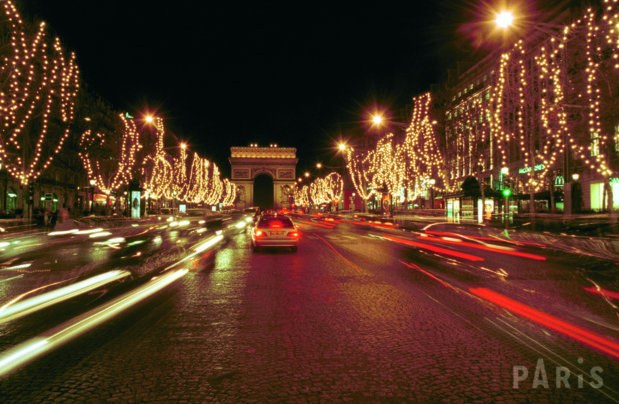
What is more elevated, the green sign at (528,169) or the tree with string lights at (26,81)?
the tree with string lights at (26,81)

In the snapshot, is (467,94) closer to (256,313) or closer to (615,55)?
(615,55)

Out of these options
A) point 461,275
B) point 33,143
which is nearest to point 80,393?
point 461,275

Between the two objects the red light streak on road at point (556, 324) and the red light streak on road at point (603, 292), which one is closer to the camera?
the red light streak on road at point (556, 324)

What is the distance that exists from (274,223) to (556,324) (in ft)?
38.4

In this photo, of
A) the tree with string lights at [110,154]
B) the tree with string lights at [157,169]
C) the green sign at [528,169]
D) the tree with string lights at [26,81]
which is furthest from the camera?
the tree with string lights at [157,169]

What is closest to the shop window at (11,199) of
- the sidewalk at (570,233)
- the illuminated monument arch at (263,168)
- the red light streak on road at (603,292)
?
the sidewalk at (570,233)

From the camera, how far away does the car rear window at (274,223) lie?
16.3 metres

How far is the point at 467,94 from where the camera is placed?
53.0 metres

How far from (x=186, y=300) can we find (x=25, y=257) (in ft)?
32.8

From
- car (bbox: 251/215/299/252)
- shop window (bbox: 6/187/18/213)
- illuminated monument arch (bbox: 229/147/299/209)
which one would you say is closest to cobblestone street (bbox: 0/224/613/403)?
car (bbox: 251/215/299/252)

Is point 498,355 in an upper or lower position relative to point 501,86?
lower

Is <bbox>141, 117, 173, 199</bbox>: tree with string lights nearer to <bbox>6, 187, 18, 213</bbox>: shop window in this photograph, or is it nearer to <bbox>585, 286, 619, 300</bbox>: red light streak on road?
<bbox>6, 187, 18, 213</bbox>: shop window

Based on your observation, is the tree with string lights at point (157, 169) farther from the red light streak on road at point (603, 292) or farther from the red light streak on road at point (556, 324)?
the red light streak on road at point (603, 292)

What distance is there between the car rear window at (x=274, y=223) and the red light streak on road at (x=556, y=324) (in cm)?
932
